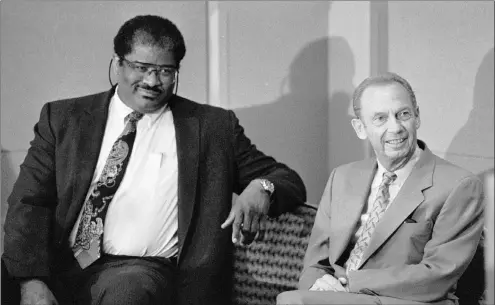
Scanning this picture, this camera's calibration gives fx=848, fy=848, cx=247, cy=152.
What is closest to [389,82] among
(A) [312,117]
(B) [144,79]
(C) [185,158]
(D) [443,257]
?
(D) [443,257]

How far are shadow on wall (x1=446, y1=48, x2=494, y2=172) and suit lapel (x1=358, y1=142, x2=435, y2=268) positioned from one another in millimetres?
627

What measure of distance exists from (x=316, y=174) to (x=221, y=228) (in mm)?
1280

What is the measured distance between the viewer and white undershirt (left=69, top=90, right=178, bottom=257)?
3514 millimetres

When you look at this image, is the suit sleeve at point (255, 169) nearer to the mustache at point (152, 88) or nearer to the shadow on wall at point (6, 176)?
the mustache at point (152, 88)

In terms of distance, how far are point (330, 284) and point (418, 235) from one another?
0.36 metres

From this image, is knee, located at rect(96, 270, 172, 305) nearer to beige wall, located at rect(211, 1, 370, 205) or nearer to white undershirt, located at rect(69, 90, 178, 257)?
white undershirt, located at rect(69, 90, 178, 257)

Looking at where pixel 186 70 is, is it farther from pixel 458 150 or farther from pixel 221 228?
pixel 458 150

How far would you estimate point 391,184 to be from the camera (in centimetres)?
305

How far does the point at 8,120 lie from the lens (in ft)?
13.6

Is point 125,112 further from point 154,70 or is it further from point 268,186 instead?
point 268,186

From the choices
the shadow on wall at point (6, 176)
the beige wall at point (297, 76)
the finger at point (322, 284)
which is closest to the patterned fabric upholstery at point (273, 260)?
the finger at point (322, 284)

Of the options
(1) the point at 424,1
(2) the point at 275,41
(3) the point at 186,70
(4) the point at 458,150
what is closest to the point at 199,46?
(3) the point at 186,70

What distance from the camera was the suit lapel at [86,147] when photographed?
139 inches

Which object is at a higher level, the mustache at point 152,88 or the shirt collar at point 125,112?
the mustache at point 152,88
